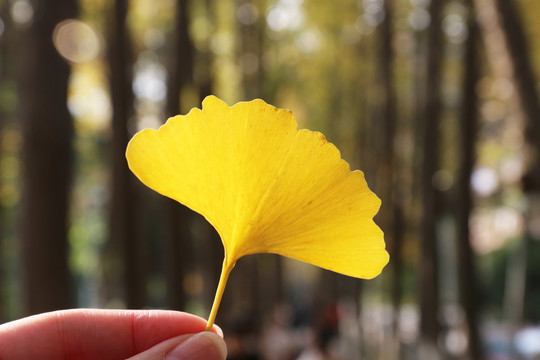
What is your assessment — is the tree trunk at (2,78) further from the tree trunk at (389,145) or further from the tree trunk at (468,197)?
the tree trunk at (389,145)

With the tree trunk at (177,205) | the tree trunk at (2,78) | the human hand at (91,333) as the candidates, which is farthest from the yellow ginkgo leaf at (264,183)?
the tree trunk at (2,78)

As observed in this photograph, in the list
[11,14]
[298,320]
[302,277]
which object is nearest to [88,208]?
[298,320]

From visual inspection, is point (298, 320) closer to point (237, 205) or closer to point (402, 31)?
point (402, 31)

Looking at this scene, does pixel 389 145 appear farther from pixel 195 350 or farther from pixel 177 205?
pixel 195 350

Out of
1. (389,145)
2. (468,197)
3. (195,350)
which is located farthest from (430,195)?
(195,350)

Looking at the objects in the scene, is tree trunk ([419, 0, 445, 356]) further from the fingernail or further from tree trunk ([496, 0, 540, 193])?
the fingernail

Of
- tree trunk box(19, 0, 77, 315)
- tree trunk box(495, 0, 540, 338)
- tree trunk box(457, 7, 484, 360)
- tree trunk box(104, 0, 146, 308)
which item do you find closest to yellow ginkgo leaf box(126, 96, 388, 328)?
tree trunk box(495, 0, 540, 338)
